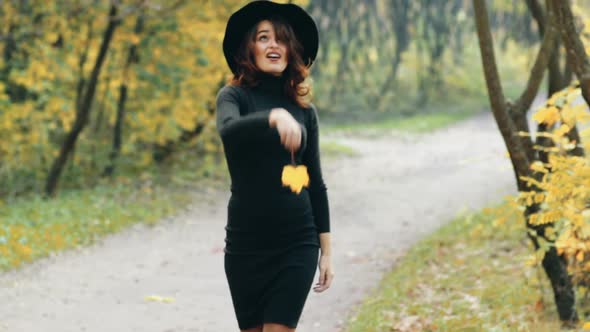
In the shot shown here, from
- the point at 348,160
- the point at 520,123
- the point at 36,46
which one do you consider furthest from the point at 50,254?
the point at 348,160

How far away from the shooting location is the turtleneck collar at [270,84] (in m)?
3.40

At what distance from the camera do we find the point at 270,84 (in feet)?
11.2

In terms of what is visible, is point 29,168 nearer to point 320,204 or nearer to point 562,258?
point 562,258

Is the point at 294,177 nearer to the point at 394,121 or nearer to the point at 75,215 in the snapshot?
the point at 75,215

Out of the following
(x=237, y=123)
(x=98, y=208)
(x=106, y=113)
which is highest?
(x=237, y=123)

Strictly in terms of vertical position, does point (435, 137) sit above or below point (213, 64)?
below

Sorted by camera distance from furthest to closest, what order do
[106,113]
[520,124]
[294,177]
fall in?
[106,113], [520,124], [294,177]

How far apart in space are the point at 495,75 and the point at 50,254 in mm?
5507

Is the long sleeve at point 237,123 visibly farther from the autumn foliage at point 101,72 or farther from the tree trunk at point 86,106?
the tree trunk at point 86,106

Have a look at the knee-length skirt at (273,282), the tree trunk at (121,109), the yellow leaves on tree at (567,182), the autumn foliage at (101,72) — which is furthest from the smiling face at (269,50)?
the tree trunk at (121,109)

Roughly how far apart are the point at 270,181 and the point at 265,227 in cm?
20

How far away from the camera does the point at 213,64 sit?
533 inches

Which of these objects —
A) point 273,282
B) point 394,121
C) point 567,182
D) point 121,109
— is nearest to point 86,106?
point 121,109

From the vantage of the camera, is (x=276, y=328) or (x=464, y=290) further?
(x=464, y=290)
